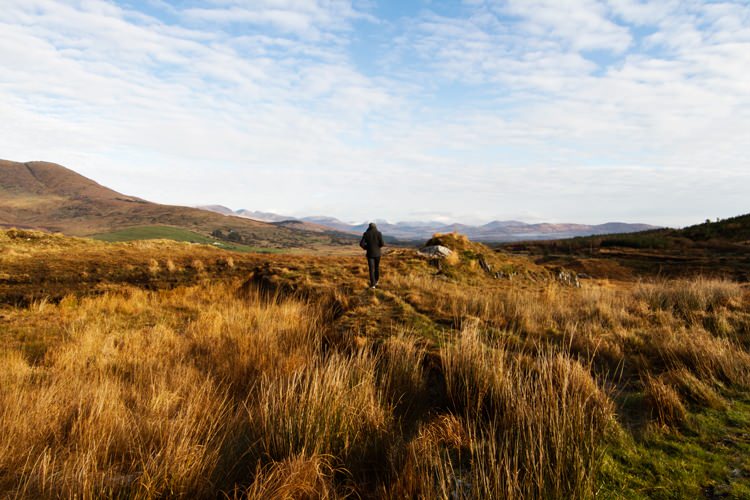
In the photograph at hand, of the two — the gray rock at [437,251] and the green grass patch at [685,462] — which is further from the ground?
the gray rock at [437,251]

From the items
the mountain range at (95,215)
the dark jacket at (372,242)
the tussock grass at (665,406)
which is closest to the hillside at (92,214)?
the mountain range at (95,215)

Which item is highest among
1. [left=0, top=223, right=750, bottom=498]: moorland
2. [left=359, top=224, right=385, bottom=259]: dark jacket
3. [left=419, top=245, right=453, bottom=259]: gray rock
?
[left=359, top=224, right=385, bottom=259]: dark jacket

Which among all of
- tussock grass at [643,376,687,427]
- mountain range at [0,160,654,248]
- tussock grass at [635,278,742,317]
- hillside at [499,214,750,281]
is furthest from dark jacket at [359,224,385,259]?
mountain range at [0,160,654,248]

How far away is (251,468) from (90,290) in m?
11.7

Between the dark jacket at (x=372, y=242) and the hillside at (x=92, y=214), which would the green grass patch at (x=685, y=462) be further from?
the hillside at (x=92, y=214)

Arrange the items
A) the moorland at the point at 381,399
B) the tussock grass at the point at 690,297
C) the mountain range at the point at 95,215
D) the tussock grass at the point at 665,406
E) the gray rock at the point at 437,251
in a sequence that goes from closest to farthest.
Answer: the moorland at the point at 381,399
the tussock grass at the point at 665,406
the tussock grass at the point at 690,297
the gray rock at the point at 437,251
the mountain range at the point at 95,215

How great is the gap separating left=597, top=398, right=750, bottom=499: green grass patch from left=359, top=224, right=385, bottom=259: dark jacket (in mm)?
8437

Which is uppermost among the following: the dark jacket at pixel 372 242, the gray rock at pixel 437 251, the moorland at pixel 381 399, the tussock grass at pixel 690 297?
the dark jacket at pixel 372 242

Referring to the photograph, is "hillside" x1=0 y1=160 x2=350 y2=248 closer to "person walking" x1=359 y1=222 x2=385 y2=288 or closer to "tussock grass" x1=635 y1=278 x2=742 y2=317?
"person walking" x1=359 y1=222 x2=385 y2=288

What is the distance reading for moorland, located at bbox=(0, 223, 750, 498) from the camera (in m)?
2.44

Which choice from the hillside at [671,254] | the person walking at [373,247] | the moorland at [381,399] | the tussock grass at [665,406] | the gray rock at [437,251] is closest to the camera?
the moorland at [381,399]

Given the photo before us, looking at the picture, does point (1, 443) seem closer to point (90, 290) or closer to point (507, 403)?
point (507, 403)

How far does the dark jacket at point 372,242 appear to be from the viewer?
36.5 feet

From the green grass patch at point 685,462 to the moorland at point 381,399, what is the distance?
15mm
